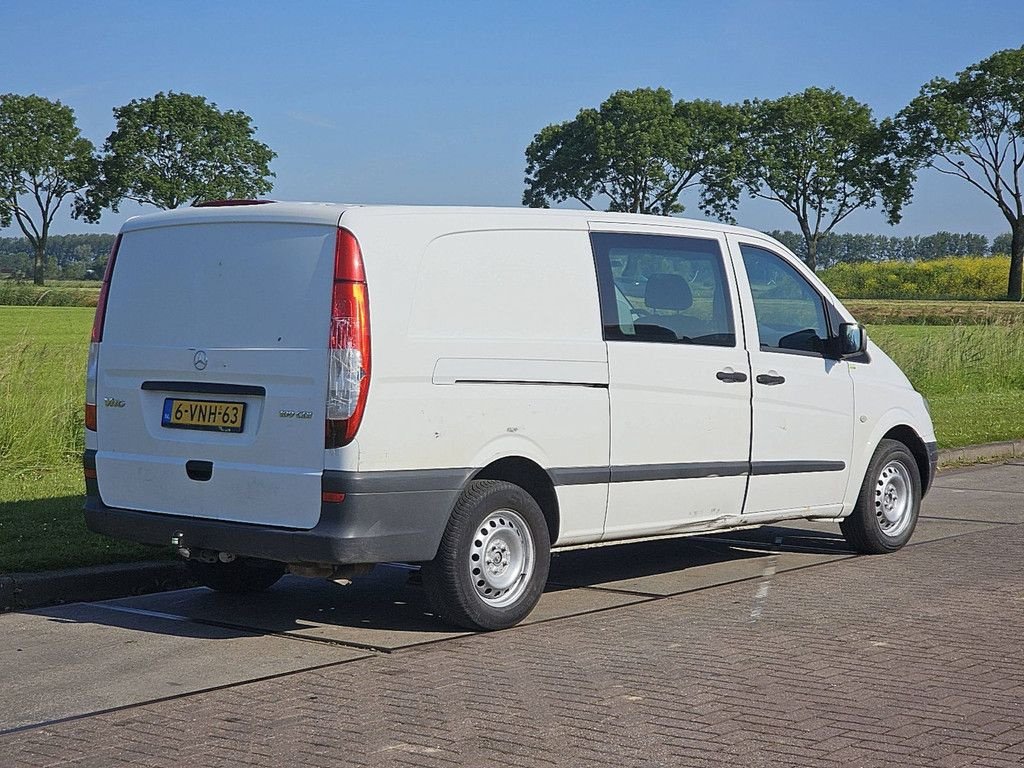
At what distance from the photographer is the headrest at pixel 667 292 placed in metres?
7.55

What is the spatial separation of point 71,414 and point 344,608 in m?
6.78

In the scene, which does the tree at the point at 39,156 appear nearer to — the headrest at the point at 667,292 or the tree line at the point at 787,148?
the tree line at the point at 787,148

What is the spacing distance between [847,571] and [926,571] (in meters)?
0.47

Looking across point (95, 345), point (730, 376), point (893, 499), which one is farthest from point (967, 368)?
point (95, 345)

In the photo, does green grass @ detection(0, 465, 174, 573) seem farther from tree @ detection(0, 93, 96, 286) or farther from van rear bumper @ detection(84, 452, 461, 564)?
tree @ detection(0, 93, 96, 286)

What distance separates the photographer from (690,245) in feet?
25.9

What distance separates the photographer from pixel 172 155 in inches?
3656

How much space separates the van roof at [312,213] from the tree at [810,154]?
7358 centimetres

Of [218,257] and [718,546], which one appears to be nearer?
[218,257]

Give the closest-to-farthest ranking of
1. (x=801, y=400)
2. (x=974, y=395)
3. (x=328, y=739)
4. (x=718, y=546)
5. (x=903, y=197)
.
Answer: (x=328, y=739) → (x=801, y=400) → (x=718, y=546) → (x=974, y=395) → (x=903, y=197)

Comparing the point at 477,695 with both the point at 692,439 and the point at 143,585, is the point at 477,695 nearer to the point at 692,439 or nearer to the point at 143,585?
the point at 692,439

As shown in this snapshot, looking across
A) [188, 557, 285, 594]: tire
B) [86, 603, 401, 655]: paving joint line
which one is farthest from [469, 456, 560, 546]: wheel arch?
[188, 557, 285, 594]: tire

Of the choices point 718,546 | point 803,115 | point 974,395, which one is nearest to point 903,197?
point 803,115

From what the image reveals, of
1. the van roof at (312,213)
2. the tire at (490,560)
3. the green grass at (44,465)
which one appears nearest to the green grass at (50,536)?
the green grass at (44,465)
